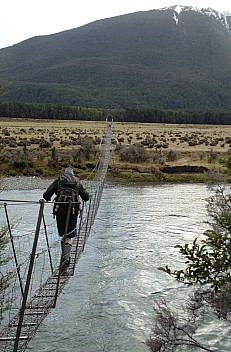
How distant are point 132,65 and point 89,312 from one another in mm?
142156

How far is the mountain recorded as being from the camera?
363 feet

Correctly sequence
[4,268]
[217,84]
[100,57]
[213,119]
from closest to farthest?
1. [4,268]
2. [213,119]
3. [217,84]
4. [100,57]

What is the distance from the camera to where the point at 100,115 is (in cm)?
6731

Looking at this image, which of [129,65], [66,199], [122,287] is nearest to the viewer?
[66,199]

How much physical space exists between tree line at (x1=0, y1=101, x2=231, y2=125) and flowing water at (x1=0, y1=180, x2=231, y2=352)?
167ft

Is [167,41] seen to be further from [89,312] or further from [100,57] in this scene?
[89,312]

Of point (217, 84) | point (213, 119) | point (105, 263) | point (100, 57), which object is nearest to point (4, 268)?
point (105, 263)

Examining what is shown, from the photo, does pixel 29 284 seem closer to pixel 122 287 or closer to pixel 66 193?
pixel 66 193

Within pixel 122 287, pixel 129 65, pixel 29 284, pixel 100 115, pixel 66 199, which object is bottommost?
pixel 122 287

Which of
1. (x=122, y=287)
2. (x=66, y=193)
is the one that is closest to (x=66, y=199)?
(x=66, y=193)

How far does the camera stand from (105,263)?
9633mm

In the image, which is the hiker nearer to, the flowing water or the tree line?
the flowing water

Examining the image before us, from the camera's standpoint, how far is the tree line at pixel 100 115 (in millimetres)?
64312

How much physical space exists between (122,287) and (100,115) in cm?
5973
